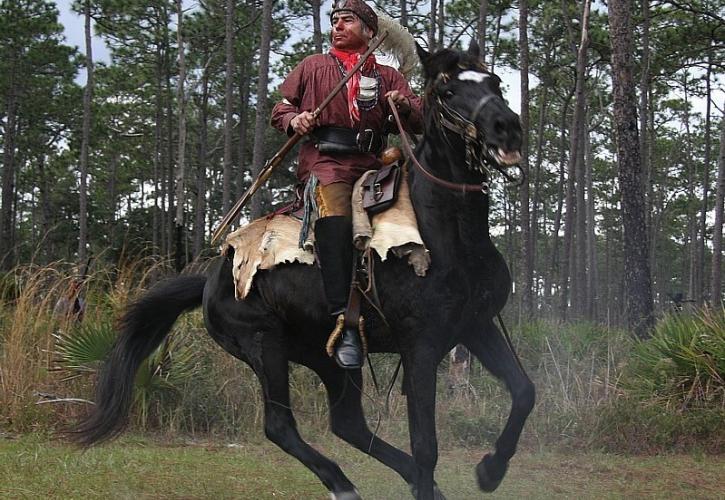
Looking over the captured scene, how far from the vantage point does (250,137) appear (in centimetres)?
3928

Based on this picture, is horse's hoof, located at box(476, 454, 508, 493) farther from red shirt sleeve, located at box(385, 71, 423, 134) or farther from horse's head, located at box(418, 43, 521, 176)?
red shirt sleeve, located at box(385, 71, 423, 134)

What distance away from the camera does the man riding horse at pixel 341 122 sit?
452 cm

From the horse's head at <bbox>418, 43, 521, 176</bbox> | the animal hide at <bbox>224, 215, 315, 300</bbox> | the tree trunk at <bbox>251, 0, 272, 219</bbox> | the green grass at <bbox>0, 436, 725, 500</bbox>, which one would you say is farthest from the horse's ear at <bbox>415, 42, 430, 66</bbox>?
the tree trunk at <bbox>251, 0, 272, 219</bbox>

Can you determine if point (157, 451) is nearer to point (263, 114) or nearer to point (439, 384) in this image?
point (439, 384)

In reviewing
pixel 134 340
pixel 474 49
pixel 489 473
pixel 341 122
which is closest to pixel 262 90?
pixel 134 340

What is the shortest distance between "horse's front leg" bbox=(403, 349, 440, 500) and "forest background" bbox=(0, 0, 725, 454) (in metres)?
5.30

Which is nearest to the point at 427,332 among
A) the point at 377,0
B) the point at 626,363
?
the point at 626,363

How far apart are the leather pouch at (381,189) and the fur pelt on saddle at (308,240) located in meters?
0.03

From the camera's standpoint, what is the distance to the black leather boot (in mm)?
4477

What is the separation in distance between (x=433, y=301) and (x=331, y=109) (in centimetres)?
139

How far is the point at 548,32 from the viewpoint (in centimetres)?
3045

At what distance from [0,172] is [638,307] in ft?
107

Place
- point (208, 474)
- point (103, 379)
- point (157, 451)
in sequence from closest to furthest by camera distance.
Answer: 1. point (103, 379)
2. point (208, 474)
3. point (157, 451)

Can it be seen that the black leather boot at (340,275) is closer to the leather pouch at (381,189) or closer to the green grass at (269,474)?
the leather pouch at (381,189)
